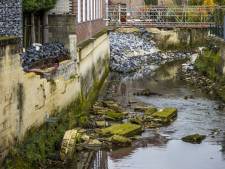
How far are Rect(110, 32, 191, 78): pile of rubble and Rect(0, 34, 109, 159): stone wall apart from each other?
69.4ft

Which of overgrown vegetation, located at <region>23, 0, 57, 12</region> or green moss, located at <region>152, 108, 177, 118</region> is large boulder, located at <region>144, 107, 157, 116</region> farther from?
overgrown vegetation, located at <region>23, 0, 57, 12</region>

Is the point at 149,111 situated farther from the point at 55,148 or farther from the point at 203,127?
the point at 55,148

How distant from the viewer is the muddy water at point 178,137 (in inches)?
773

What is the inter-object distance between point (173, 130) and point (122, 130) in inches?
107

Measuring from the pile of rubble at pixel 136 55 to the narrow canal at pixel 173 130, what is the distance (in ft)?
17.8

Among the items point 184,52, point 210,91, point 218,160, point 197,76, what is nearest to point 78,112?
point 218,160

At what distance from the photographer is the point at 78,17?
29.5m

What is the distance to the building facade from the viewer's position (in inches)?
1077

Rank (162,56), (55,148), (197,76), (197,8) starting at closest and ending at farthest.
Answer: (55,148) < (197,76) < (197,8) < (162,56)

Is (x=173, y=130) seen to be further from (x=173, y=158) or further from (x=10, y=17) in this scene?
(x=10, y=17)

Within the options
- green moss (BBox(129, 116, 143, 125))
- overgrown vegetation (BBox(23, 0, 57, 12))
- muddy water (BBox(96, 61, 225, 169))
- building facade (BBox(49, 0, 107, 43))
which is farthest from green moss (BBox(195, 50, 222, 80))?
overgrown vegetation (BBox(23, 0, 57, 12))

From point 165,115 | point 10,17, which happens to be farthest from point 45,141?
point 165,115

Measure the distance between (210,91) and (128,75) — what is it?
10871 millimetres

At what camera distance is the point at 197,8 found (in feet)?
152
